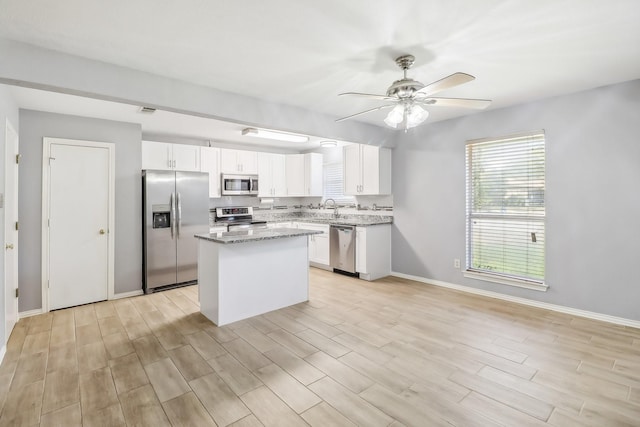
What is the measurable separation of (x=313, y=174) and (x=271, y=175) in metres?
0.87

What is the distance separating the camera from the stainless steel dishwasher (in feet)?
17.2

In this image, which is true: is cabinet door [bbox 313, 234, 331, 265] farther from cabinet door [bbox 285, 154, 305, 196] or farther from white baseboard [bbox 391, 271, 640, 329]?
white baseboard [bbox 391, 271, 640, 329]

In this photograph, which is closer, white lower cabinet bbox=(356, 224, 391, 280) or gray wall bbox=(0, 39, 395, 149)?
gray wall bbox=(0, 39, 395, 149)

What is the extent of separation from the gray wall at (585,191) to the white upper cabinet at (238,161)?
361 centimetres

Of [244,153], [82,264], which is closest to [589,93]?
[244,153]

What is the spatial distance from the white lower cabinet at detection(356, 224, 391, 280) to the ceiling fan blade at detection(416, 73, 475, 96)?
2929 mm

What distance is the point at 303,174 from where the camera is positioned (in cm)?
668

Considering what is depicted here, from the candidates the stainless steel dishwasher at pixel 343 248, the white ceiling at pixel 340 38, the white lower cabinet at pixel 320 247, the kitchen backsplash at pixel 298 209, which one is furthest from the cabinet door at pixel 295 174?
the white ceiling at pixel 340 38

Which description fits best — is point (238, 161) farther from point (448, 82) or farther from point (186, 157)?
point (448, 82)

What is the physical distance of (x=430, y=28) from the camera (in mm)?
2137

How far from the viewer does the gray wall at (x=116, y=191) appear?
3.68 m

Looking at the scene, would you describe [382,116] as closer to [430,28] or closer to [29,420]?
[430,28]

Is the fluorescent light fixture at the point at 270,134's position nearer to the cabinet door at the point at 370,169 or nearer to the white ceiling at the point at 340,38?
the cabinet door at the point at 370,169

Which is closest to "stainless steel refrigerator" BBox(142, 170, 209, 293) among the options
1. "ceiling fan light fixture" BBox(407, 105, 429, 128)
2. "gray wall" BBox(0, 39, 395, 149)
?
"gray wall" BBox(0, 39, 395, 149)
